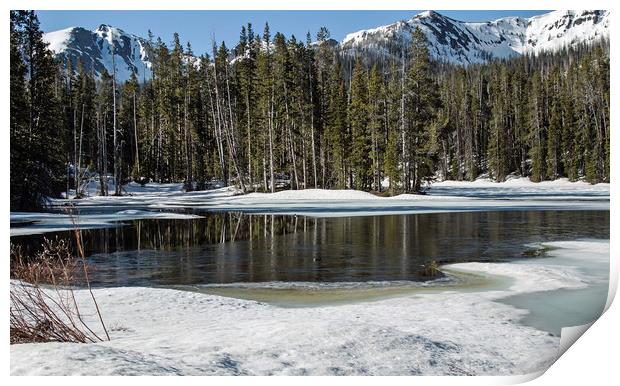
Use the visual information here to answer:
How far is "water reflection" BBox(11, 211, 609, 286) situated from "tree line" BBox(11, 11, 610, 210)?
14.3 metres

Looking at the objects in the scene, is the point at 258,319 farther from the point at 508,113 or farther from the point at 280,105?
the point at 508,113

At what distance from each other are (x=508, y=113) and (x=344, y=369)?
64933mm

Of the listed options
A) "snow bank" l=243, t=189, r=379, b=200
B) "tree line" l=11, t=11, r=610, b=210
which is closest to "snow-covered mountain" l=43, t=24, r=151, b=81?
"tree line" l=11, t=11, r=610, b=210

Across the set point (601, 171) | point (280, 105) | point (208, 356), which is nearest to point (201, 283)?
point (208, 356)

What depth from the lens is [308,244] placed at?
14.5 m

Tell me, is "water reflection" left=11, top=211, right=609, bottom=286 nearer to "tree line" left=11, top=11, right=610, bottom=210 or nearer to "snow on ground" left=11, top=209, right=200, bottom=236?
"snow on ground" left=11, top=209, right=200, bottom=236

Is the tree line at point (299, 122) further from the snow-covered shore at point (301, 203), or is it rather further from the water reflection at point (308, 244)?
the water reflection at point (308, 244)

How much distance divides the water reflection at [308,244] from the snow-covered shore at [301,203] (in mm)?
2344

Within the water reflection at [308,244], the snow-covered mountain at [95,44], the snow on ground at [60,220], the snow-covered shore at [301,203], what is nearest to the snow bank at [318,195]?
the snow-covered shore at [301,203]

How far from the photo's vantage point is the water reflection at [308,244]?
417 inches

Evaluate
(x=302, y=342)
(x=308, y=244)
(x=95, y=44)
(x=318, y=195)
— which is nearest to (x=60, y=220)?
(x=308, y=244)

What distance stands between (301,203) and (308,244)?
17.6 meters

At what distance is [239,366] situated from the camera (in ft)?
18.7

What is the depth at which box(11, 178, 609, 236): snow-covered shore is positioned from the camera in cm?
2167
